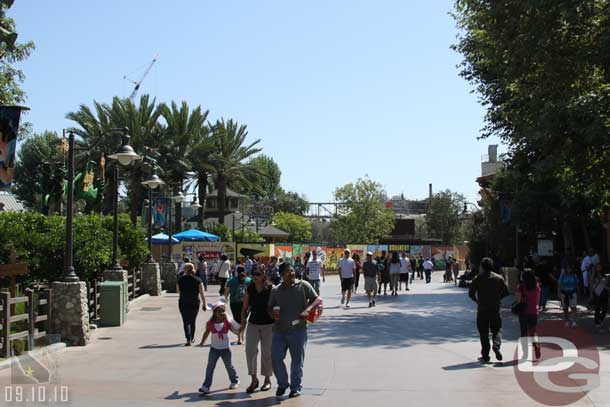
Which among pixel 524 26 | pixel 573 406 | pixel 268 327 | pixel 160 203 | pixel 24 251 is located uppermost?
pixel 524 26

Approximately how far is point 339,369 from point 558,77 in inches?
464

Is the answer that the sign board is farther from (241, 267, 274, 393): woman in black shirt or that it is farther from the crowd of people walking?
(241, 267, 274, 393): woman in black shirt

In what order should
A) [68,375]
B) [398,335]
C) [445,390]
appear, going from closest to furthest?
1. [445,390]
2. [68,375]
3. [398,335]

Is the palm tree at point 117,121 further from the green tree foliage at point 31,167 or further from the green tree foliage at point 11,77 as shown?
the green tree foliage at point 31,167

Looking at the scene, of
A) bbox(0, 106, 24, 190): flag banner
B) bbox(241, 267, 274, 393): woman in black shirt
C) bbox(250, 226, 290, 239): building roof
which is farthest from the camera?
bbox(250, 226, 290, 239): building roof

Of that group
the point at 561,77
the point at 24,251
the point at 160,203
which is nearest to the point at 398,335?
the point at 561,77

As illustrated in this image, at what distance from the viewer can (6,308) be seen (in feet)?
39.4

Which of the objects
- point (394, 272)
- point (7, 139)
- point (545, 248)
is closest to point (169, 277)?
point (394, 272)

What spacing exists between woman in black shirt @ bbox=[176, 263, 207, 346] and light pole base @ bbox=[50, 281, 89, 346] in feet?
6.52

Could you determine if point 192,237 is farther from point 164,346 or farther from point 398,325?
point 164,346

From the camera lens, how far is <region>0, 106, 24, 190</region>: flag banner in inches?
467

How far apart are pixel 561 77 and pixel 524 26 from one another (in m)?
1.75

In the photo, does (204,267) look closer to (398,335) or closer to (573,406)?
(398,335)

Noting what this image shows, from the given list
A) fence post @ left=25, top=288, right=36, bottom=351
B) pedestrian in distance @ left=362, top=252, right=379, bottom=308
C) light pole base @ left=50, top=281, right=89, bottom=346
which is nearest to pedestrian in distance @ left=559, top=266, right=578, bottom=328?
pedestrian in distance @ left=362, top=252, right=379, bottom=308
